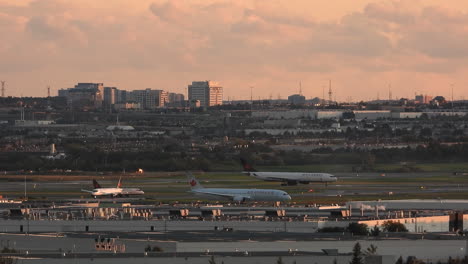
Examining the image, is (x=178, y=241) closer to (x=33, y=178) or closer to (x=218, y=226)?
(x=218, y=226)

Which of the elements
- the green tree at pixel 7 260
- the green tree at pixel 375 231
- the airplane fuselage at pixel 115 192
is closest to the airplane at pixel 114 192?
the airplane fuselage at pixel 115 192

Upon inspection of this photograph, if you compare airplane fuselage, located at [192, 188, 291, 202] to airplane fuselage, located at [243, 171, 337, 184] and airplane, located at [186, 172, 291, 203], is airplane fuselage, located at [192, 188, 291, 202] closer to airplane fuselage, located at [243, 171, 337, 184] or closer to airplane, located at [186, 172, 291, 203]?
airplane, located at [186, 172, 291, 203]

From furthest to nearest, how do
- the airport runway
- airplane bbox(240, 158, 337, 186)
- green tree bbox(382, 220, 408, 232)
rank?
airplane bbox(240, 158, 337, 186) < the airport runway < green tree bbox(382, 220, 408, 232)

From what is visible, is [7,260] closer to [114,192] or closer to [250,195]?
[250,195]

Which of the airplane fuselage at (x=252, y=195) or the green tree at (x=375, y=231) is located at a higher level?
the green tree at (x=375, y=231)

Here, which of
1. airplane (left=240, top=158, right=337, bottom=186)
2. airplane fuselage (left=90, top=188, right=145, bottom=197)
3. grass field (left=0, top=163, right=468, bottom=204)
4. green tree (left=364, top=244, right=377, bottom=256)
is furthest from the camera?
airplane (left=240, top=158, right=337, bottom=186)

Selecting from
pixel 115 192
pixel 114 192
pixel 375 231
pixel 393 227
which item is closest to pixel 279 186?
pixel 115 192

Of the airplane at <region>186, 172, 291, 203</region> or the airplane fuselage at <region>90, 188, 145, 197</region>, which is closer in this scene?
the airplane at <region>186, 172, 291, 203</region>

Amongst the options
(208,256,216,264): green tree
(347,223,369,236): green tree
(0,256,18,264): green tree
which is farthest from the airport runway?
(0,256,18,264): green tree

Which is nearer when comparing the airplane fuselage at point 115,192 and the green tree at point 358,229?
the green tree at point 358,229

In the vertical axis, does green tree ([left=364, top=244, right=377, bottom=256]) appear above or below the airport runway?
above

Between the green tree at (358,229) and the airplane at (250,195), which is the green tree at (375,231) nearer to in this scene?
the green tree at (358,229)
